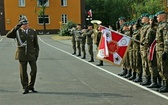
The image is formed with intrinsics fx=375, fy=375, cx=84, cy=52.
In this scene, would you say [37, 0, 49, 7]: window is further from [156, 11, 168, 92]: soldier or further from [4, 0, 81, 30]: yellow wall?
[156, 11, 168, 92]: soldier

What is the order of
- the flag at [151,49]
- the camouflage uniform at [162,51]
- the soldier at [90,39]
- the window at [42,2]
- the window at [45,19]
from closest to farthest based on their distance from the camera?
the camouflage uniform at [162,51] < the flag at [151,49] < the soldier at [90,39] < the window at [42,2] < the window at [45,19]

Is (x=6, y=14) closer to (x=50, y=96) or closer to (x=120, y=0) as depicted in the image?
(x=120, y=0)

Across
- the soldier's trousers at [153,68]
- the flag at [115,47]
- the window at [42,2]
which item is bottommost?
the soldier's trousers at [153,68]

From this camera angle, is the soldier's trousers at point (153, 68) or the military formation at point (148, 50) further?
the soldier's trousers at point (153, 68)

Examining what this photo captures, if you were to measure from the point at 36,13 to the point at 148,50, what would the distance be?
62907 mm

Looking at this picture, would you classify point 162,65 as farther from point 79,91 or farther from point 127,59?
point 127,59

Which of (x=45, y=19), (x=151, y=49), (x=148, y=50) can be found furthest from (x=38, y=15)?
(x=151, y=49)

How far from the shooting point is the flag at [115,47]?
1102cm

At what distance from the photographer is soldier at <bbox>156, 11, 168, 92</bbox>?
8.73 metres

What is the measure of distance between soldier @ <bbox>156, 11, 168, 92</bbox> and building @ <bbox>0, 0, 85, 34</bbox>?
61.6 meters

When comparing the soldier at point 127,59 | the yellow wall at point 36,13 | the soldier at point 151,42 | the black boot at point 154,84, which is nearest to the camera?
the soldier at point 151,42

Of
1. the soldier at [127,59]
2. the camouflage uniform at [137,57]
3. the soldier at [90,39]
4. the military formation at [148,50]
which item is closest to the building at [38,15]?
the soldier at [90,39]

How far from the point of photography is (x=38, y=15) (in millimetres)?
70875

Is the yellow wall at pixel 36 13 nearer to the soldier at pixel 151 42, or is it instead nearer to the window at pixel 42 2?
the window at pixel 42 2
